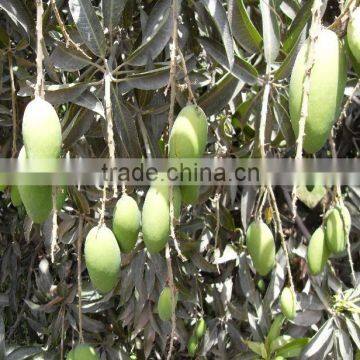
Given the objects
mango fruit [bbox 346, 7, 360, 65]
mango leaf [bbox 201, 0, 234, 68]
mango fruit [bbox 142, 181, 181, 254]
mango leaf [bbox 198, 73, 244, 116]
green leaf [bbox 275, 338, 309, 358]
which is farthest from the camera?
green leaf [bbox 275, 338, 309, 358]

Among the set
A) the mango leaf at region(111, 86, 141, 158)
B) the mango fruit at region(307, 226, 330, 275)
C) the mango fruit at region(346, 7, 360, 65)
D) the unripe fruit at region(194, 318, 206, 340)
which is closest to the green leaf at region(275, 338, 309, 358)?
the unripe fruit at region(194, 318, 206, 340)

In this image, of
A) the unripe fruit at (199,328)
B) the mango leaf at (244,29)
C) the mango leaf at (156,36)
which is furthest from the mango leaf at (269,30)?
the unripe fruit at (199,328)

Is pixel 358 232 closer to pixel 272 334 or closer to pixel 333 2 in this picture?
pixel 272 334

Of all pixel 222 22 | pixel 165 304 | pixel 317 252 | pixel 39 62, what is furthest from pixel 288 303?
pixel 39 62

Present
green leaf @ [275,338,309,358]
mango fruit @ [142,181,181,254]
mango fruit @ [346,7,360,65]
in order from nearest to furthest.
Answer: mango fruit @ [346,7,360,65] → mango fruit @ [142,181,181,254] → green leaf @ [275,338,309,358]

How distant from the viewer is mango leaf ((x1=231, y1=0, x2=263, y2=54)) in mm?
795

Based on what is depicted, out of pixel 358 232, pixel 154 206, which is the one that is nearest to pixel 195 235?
pixel 358 232

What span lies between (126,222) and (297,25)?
17.6 inches

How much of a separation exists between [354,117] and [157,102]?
0.83m

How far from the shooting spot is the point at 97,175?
103cm

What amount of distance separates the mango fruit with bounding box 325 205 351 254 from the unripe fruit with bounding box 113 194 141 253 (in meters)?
0.37

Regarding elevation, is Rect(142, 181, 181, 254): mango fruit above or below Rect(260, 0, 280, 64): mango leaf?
below

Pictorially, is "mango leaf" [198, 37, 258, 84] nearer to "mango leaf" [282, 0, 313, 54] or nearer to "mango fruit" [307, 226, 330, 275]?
"mango leaf" [282, 0, 313, 54]

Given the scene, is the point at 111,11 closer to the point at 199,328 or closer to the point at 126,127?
the point at 126,127
